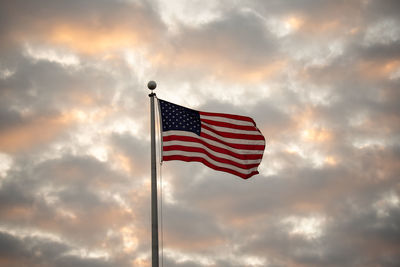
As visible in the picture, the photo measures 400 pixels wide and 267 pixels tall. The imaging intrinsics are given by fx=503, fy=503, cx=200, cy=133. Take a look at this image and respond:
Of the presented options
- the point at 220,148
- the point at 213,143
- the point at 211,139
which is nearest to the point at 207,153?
the point at 213,143

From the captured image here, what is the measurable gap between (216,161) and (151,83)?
224 inches

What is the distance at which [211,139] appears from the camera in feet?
90.8

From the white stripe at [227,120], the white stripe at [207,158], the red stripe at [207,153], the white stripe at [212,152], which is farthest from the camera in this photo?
the white stripe at [227,120]

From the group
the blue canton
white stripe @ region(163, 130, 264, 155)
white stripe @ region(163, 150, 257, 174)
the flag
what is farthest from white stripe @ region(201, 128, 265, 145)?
white stripe @ region(163, 150, 257, 174)

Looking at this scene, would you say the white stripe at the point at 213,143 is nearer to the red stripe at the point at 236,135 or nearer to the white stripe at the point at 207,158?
the red stripe at the point at 236,135

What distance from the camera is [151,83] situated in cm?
2498

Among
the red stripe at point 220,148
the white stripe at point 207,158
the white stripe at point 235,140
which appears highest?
the white stripe at point 235,140

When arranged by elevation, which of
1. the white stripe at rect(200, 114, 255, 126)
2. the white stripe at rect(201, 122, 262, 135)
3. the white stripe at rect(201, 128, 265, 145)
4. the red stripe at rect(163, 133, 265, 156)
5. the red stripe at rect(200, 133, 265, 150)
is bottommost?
the red stripe at rect(163, 133, 265, 156)

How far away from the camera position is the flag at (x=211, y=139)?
2595cm

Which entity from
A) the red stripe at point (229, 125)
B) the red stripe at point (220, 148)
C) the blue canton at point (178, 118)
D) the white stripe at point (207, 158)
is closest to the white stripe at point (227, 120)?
the red stripe at point (229, 125)

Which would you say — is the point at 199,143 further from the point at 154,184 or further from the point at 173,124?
the point at 154,184

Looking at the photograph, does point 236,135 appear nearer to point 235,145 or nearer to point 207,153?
point 235,145

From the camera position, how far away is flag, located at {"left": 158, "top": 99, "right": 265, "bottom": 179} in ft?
85.1

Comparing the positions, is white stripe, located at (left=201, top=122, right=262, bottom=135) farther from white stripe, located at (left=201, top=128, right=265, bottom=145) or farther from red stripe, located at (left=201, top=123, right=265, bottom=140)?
white stripe, located at (left=201, top=128, right=265, bottom=145)
